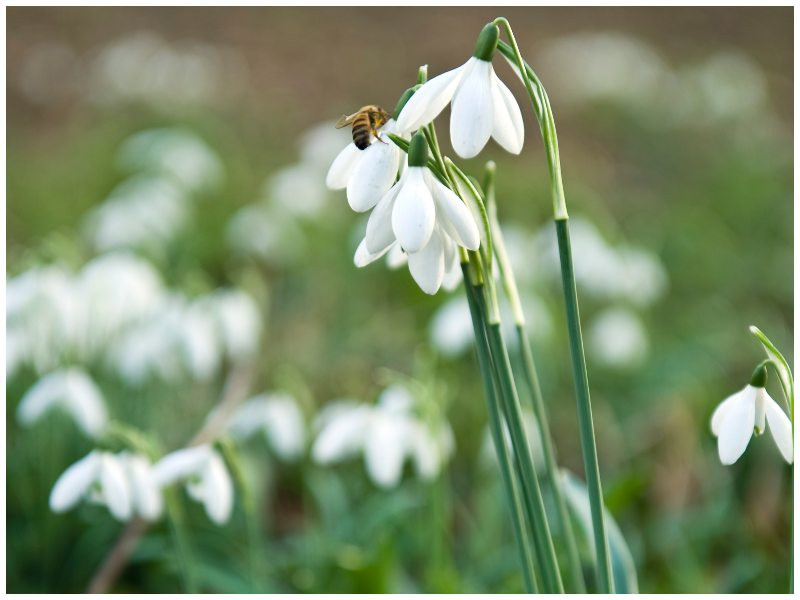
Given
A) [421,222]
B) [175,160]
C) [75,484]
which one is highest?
[175,160]

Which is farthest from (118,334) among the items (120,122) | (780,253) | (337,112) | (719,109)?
(719,109)

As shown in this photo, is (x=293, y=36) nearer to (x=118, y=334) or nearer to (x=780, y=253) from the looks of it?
(x=780, y=253)

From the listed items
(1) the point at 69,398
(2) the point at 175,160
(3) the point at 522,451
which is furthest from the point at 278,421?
(2) the point at 175,160

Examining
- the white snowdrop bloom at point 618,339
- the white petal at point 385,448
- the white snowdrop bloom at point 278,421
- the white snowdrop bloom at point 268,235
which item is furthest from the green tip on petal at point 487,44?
the white snowdrop bloom at point 268,235

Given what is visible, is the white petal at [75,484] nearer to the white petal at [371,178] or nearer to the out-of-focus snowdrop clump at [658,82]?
the white petal at [371,178]

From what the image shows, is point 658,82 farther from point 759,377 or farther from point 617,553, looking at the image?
point 759,377

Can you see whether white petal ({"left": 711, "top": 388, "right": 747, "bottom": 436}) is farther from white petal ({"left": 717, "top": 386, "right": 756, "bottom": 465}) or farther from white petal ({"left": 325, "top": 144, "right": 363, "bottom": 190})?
white petal ({"left": 325, "top": 144, "right": 363, "bottom": 190})
